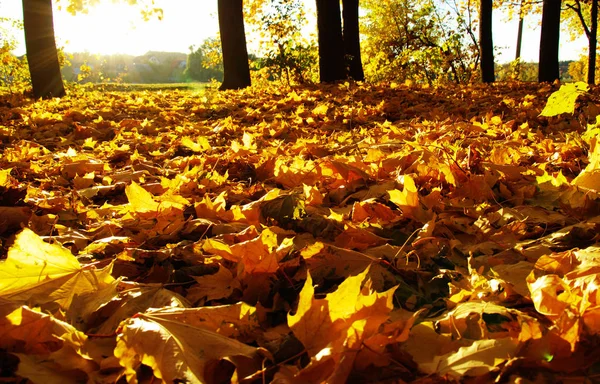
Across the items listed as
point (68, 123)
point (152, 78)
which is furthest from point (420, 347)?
point (152, 78)

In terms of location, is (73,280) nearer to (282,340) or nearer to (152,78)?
(282,340)

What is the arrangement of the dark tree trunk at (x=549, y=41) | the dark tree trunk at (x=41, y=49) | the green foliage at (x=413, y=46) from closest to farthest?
the dark tree trunk at (x=41, y=49) → the dark tree trunk at (x=549, y=41) → the green foliage at (x=413, y=46)

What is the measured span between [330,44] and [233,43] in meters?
2.25

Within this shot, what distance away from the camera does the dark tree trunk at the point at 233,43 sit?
392 inches

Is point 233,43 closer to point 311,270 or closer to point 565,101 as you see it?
point 565,101

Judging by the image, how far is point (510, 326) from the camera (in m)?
0.92

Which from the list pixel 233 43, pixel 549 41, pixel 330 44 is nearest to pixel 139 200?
pixel 330 44

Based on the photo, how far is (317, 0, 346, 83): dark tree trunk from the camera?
9.27 metres

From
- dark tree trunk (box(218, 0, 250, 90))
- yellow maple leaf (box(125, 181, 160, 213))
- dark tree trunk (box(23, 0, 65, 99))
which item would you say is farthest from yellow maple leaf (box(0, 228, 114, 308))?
dark tree trunk (box(218, 0, 250, 90))

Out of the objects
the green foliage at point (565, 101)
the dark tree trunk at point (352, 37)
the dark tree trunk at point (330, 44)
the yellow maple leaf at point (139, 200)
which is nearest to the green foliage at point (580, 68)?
the dark tree trunk at point (352, 37)

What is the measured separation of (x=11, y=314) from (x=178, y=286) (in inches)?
16.3

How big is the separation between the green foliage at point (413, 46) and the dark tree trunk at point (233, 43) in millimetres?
5992

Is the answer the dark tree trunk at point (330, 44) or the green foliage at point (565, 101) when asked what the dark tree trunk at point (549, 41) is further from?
the green foliage at point (565, 101)

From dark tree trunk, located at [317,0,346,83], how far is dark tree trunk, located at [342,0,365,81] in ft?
4.64
